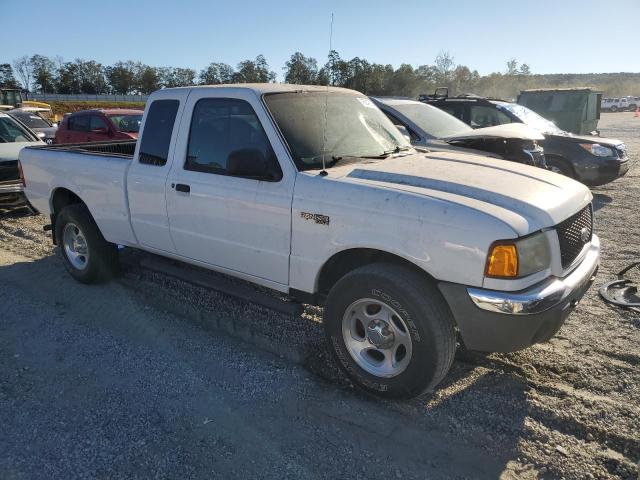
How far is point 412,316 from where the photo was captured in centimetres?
290

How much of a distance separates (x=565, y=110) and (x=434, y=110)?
916 centimetres

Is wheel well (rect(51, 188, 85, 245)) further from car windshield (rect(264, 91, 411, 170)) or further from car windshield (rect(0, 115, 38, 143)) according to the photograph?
car windshield (rect(0, 115, 38, 143))

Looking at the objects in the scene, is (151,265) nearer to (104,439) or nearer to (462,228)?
(104,439)

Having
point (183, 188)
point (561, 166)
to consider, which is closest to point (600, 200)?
point (561, 166)

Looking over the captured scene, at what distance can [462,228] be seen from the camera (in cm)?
270

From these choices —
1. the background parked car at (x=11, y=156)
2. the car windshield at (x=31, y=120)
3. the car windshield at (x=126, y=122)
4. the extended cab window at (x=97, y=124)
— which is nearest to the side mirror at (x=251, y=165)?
the background parked car at (x=11, y=156)

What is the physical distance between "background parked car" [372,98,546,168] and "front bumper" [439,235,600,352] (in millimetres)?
3638

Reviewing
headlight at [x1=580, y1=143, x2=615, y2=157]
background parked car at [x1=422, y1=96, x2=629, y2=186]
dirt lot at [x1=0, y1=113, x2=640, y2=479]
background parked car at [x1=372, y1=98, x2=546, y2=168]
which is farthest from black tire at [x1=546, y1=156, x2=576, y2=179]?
dirt lot at [x1=0, y1=113, x2=640, y2=479]

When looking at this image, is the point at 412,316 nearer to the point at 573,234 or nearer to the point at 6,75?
the point at 573,234

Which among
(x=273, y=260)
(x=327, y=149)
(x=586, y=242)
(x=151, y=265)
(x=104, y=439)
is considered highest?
(x=327, y=149)

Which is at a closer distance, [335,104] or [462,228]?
[462,228]

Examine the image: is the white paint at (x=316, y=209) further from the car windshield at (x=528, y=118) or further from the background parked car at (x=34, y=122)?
the background parked car at (x=34, y=122)

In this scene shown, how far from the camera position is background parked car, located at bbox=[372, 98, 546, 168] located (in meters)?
6.38

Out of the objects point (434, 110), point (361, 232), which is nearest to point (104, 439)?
point (361, 232)
